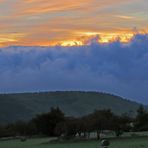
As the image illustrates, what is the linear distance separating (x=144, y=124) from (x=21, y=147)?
5226 centimetres

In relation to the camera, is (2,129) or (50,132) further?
(2,129)

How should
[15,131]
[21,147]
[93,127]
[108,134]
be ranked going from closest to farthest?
[21,147], [93,127], [108,134], [15,131]

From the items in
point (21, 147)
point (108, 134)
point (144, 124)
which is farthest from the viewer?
point (144, 124)

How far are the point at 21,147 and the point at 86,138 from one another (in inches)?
747

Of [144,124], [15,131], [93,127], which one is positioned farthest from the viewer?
[15,131]

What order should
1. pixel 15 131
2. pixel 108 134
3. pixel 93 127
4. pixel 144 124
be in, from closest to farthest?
pixel 93 127 → pixel 108 134 → pixel 144 124 → pixel 15 131

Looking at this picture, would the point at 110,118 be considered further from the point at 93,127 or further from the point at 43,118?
the point at 43,118

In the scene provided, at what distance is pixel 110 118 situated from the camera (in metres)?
93.1

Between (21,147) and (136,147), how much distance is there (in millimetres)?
21619

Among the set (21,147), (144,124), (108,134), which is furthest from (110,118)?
(144,124)

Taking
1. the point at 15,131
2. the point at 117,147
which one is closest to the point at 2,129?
the point at 15,131

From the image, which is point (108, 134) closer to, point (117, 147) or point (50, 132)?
point (50, 132)

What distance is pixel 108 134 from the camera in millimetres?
100625

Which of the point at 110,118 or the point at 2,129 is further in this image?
the point at 2,129
